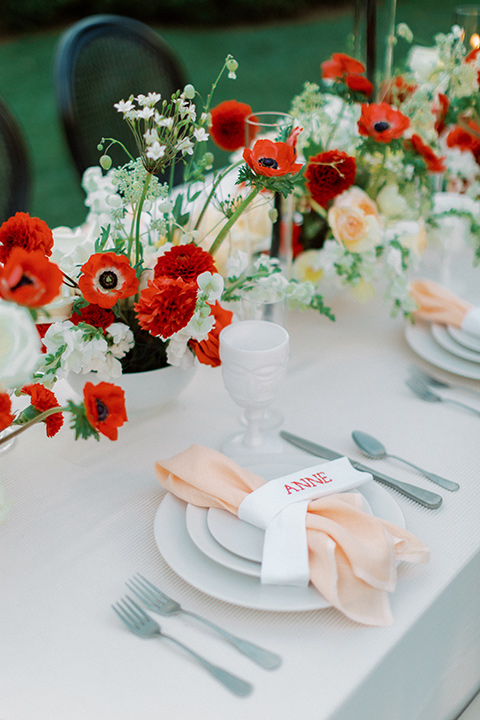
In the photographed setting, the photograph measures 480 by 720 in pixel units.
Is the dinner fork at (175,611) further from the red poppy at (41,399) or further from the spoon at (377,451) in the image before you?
the spoon at (377,451)

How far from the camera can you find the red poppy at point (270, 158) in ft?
2.68

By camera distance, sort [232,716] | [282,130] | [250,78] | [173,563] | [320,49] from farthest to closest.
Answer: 1. [320,49]
2. [250,78]
3. [282,130]
4. [173,563]
5. [232,716]

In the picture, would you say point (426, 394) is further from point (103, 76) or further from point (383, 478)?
point (103, 76)

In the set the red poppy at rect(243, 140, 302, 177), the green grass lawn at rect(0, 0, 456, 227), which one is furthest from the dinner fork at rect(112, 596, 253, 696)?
the green grass lawn at rect(0, 0, 456, 227)

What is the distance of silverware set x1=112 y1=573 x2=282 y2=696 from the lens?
2.09 ft

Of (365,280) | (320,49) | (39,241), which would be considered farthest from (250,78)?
(39,241)

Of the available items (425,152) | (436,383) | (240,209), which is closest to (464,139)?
(425,152)

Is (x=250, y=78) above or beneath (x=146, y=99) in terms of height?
beneath

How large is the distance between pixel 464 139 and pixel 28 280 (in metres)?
1.08

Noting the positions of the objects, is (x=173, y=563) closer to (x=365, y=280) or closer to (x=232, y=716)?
(x=232, y=716)

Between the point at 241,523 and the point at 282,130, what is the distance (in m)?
0.49

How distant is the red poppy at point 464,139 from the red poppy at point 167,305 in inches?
32.8

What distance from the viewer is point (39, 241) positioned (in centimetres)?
77

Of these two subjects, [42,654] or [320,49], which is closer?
[42,654]
